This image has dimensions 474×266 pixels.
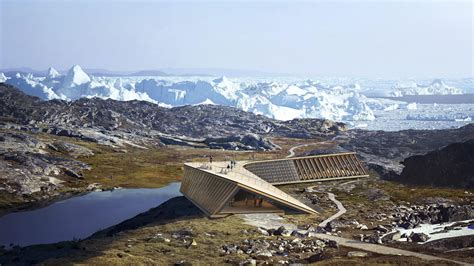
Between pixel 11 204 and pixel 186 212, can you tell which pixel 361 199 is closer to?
pixel 186 212

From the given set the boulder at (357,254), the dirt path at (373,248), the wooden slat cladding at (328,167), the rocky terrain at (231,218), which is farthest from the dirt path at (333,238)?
the wooden slat cladding at (328,167)

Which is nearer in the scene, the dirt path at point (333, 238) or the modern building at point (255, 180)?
the dirt path at point (333, 238)

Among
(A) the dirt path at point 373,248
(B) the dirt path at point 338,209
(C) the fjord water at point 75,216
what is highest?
(A) the dirt path at point 373,248

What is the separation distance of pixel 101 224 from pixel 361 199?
4446cm

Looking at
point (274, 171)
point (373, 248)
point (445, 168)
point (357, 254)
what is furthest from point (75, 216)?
point (445, 168)

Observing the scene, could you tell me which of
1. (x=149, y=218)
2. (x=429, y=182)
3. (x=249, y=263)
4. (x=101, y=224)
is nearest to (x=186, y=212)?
(x=149, y=218)

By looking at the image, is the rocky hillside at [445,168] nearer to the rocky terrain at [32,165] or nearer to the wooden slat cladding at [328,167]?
the wooden slat cladding at [328,167]

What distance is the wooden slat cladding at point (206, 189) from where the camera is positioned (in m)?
67.2

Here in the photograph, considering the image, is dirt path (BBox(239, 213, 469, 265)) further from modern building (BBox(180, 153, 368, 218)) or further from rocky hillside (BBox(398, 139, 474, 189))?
rocky hillside (BBox(398, 139, 474, 189))

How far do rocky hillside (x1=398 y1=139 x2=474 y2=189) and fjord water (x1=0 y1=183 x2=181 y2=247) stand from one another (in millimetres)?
53824

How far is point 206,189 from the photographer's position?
245ft

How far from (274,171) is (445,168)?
36.3m

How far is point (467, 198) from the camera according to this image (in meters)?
76.7

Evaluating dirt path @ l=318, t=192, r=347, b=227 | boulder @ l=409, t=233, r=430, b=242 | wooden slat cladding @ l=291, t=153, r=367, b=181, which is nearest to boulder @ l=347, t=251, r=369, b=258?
boulder @ l=409, t=233, r=430, b=242
